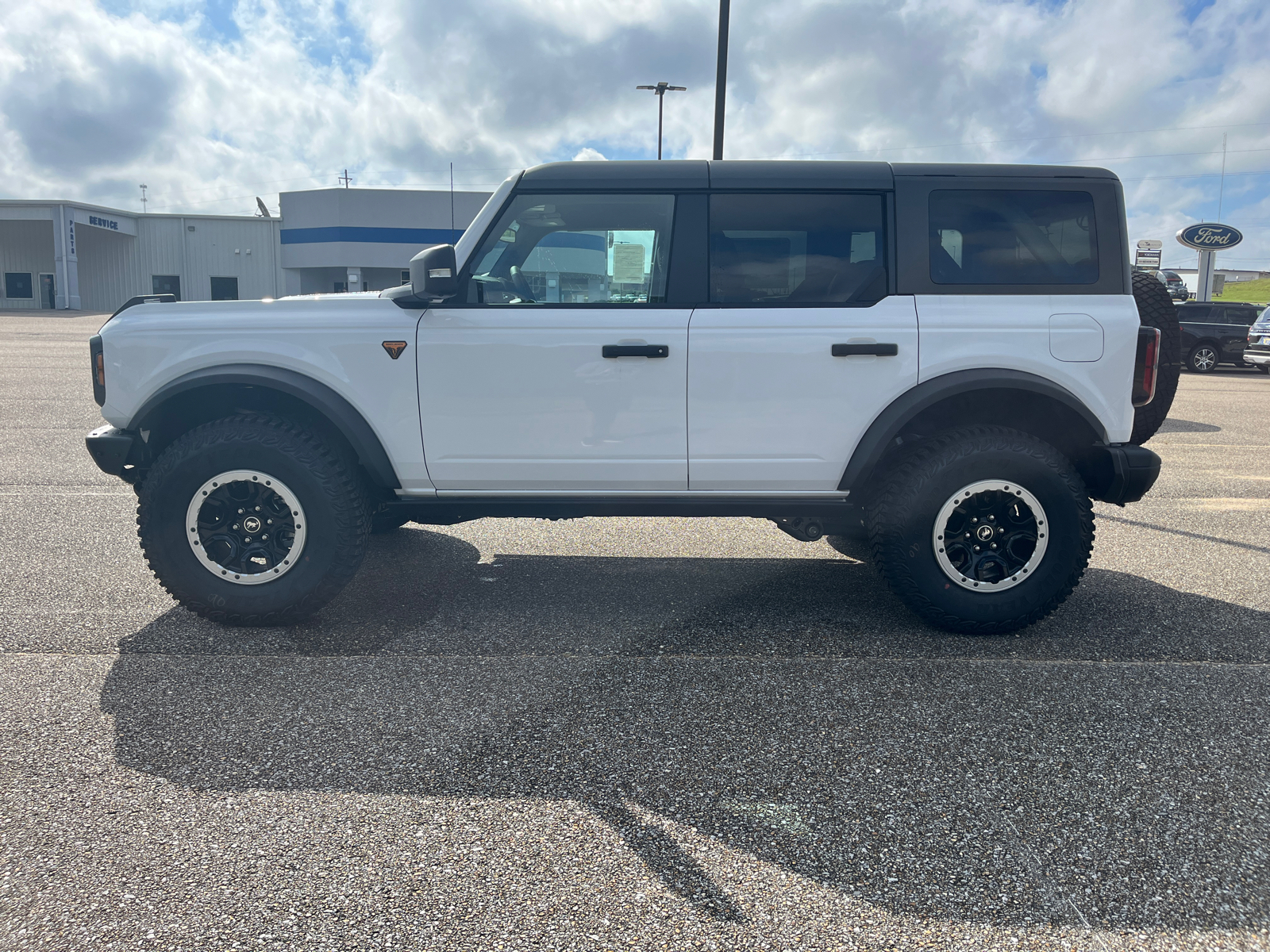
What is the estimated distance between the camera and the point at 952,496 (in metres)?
4.07

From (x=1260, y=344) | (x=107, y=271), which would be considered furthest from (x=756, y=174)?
(x=107, y=271)

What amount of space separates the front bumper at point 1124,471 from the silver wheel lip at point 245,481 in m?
3.59

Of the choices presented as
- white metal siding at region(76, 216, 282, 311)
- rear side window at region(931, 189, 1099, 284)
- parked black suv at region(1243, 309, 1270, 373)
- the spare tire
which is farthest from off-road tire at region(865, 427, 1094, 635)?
white metal siding at region(76, 216, 282, 311)

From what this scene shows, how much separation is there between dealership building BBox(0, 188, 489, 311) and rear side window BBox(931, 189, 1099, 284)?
139 feet

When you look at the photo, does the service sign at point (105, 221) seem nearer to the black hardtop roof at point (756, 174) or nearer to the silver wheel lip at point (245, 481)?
the silver wheel lip at point (245, 481)

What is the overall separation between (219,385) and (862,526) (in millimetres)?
3087

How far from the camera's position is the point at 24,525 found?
5918 millimetres

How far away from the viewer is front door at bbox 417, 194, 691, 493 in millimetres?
4051

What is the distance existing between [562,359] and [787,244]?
3.72ft

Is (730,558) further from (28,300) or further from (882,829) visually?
(28,300)

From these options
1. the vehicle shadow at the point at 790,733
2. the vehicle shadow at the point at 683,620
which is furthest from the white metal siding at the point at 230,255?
the vehicle shadow at the point at 790,733

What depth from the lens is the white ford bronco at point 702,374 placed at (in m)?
4.05

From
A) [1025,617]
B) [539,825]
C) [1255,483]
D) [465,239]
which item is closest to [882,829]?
[539,825]

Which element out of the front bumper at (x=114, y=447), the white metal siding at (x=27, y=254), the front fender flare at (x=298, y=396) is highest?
the white metal siding at (x=27, y=254)
